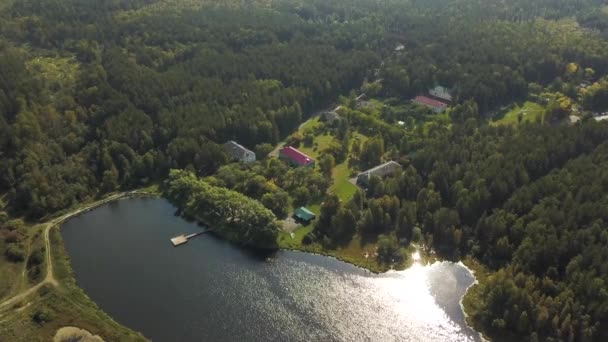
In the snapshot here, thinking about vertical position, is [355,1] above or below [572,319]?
below

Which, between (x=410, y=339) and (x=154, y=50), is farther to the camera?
(x=154, y=50)

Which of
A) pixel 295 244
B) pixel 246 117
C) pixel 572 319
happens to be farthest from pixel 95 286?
pixel 572 319

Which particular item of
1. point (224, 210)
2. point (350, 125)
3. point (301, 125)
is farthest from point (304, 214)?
point (301, 125)

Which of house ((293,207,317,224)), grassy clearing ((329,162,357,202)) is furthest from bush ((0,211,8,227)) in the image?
grassy clearing ((329,162,357,202))

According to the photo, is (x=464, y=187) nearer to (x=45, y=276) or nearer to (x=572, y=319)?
(x=572, y=319)

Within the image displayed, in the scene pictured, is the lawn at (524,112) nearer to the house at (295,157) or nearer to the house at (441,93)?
the house at (441,93)

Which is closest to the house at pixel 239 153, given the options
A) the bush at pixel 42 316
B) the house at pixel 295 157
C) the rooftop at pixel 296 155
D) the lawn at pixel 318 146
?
the house at pixel 295 157

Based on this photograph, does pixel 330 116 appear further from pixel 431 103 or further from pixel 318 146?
pixel 431 103
